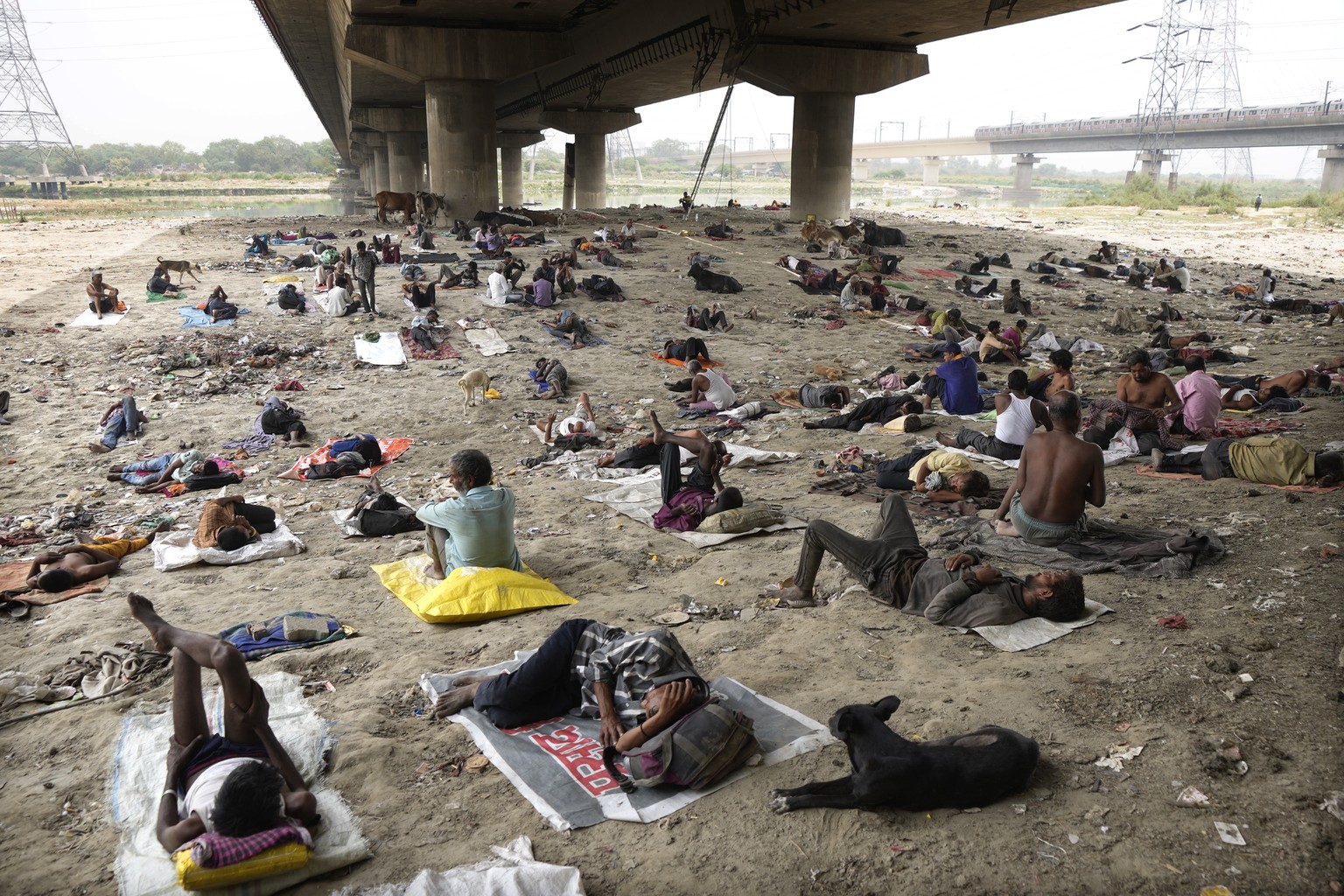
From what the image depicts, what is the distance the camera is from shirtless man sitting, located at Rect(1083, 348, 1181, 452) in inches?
320

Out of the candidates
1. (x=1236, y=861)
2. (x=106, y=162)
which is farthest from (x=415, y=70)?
(x=106, y=162)

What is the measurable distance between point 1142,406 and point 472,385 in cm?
729

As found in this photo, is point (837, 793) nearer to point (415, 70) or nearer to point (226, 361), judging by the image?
point (226, 361)

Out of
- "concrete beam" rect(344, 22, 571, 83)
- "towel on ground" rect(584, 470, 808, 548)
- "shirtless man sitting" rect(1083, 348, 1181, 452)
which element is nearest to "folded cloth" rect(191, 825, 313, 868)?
"towel on ground" rect(584, 470, 808, 548)

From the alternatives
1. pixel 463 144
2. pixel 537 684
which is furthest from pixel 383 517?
pixel 463 144

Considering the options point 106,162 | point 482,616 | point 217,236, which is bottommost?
point 482,616

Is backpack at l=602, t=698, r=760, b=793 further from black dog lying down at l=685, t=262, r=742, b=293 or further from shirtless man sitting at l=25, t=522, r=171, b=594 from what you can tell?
black dog lying down at l=685, t=262, r=742, b=293

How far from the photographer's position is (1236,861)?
112 inches

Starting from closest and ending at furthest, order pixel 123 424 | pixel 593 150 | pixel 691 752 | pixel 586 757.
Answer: pixel 691 752
pixel 586 757
pixel 123 424
pixel 593 150

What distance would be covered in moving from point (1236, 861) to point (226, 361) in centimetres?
1302

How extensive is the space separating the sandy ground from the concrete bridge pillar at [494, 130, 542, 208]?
42.7m

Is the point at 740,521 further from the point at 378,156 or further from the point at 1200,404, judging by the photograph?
the point at 378,156

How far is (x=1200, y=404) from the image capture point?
27.2ft

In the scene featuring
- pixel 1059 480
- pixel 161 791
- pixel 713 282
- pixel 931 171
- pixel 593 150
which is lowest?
pixel 161 791
